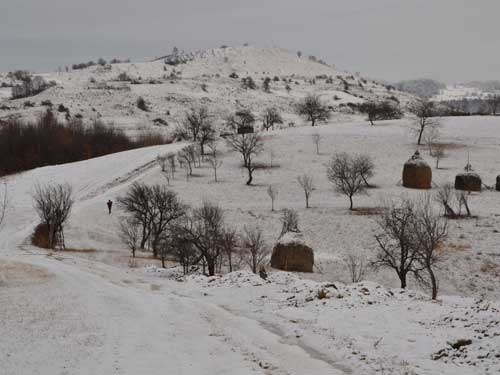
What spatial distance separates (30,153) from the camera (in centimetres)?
7900

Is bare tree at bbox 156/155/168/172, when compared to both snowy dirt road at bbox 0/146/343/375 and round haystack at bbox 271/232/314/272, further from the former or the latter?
snowy dirt road at bbox 0/146/343/375

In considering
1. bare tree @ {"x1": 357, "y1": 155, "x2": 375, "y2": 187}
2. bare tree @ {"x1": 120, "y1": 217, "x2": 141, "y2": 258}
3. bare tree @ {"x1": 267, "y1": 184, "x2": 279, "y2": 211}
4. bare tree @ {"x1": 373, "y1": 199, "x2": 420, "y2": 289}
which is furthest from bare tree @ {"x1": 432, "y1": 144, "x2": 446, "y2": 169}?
bare tree @ {"x1": 120, "y1": 217, "x2": 141, "y2": 258}

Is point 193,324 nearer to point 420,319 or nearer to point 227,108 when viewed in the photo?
point 420,319

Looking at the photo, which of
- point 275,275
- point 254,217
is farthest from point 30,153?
point 275,275

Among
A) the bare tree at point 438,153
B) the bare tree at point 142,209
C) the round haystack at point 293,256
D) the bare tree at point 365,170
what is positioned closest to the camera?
the round haystack at point 293,256

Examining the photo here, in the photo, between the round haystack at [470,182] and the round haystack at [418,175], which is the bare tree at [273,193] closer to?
the round haystack at [418,175]

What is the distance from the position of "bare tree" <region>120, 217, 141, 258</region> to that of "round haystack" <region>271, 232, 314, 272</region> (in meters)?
13.6

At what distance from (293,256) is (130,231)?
1854 centimetres

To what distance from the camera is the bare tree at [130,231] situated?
3911 cm

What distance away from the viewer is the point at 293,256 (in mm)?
30266

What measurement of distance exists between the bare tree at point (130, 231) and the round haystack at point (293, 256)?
13.6 meters

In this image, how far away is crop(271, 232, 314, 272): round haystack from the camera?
1192 inches

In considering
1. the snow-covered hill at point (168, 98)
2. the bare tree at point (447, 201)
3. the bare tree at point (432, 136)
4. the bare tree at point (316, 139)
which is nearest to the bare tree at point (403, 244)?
the bare tree at point (447, 201)

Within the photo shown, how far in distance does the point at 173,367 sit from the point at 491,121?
85248 mm
